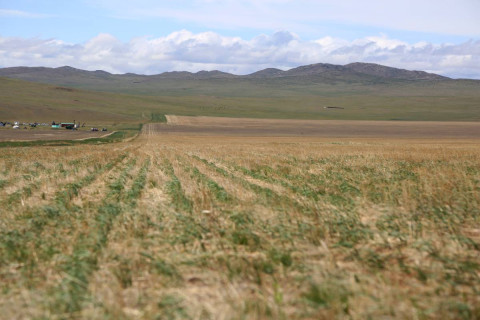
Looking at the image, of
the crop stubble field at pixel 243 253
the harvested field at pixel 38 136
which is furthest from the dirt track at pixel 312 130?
→ the crop stubble field at pixel 243 253

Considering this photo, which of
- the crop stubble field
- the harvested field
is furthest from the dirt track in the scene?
the crop stubble field

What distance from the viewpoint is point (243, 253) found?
7.74 m

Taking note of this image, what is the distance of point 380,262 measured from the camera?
7172 mm

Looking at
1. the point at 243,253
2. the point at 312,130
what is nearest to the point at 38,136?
the point at 312,130

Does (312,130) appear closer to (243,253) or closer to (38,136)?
(38,136)

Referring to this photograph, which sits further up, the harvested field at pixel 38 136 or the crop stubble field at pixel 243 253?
the crop stubble field at pixel 243 253

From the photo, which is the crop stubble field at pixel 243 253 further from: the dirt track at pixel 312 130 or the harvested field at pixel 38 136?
the dirt track at pixel 312 130

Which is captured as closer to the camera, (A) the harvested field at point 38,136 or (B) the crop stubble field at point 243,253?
(B) the crop stubble field at point 243,253

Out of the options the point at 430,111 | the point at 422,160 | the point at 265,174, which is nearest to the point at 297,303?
the point at 265,174

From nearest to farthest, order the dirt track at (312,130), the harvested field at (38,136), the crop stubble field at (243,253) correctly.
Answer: the crop stubble field at (243,253) < the harvested field at (38,136) < the dirt track at (312,130)

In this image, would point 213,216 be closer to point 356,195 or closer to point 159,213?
point 159,213

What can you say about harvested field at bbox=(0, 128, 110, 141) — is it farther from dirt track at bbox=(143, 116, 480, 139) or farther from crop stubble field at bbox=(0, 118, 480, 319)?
crop stubble field at bbox=(0, 118, 480, 319)

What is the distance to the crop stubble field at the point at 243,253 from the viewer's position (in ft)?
18.7

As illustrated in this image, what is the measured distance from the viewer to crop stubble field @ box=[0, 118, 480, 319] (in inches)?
224
